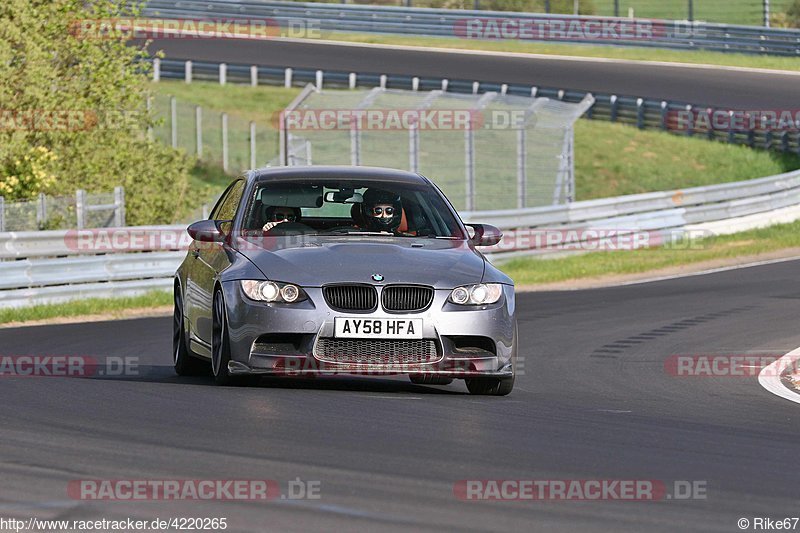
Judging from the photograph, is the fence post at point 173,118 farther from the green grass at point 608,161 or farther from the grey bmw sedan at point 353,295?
the grey bmw sedan at point 353,295

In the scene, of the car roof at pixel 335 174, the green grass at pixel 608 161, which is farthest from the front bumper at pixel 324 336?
the green grass at pixel 608 161

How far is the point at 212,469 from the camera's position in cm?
707

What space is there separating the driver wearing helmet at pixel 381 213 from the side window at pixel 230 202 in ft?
3.07

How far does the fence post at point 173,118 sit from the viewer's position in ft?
121

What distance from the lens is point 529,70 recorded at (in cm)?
4859

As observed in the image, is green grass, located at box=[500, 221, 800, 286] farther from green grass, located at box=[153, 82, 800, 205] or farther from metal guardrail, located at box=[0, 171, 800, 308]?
green grass, located at box=[153, 82, 800, 205]

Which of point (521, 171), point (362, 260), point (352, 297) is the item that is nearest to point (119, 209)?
point (521, 171)

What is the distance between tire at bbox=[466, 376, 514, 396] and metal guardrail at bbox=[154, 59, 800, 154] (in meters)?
29.9

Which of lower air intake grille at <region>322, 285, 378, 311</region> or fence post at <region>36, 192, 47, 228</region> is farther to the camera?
fence post at <region>36, 192, 47, 228</region>

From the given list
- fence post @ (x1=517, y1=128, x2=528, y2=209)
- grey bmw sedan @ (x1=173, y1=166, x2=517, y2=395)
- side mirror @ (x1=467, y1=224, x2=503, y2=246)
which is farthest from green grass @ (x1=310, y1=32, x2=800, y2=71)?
grey bmw sedan @ (x1=173, y1=166, x2=517, y2=395)

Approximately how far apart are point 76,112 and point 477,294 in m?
16.8

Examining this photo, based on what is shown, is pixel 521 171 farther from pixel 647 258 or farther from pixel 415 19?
pixel 415 19

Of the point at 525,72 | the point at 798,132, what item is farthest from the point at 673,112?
the point at 525,72

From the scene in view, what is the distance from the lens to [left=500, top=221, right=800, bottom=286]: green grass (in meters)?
25.1
